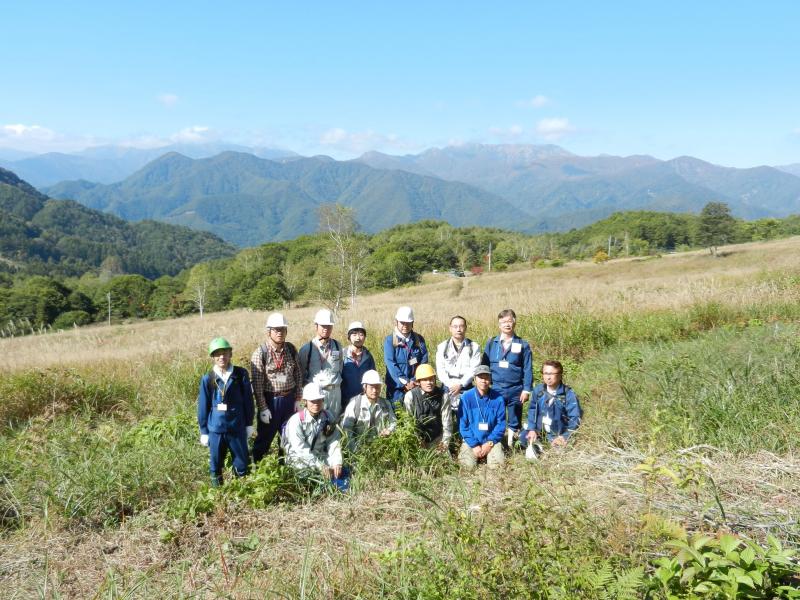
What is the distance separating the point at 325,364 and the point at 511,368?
2.14 metres

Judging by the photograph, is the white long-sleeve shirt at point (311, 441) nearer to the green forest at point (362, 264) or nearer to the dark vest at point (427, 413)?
the dark vest at point (427, 413)

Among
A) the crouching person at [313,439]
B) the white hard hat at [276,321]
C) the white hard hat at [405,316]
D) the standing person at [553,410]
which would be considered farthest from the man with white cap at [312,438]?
the standing person at [553,410]

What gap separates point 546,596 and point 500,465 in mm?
2158

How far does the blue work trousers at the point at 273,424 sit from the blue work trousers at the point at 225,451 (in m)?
0.38

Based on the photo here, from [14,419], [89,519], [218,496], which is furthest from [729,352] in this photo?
[14,419]

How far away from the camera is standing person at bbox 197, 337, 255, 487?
4785 mm

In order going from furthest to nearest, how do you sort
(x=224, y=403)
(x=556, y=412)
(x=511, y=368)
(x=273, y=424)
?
1. (x=511, y=368)
2. (x=273, y=424)
3. (x=556, y=412)
4. (x=224, y=403)

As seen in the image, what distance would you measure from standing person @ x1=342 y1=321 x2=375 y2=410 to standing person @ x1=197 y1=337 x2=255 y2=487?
3.86 ft

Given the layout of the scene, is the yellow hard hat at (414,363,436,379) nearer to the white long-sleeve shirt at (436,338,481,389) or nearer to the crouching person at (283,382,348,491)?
the white long-sleeve shirt at (436,338,481,389)

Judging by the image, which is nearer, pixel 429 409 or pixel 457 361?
pixel 429 409

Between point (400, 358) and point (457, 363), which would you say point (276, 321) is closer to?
→ point (400, 358)

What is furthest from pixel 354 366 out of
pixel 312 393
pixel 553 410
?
pixel 553 410

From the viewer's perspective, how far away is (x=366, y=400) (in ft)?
16.4

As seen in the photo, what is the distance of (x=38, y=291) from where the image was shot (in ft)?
243
